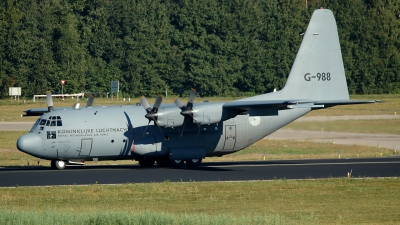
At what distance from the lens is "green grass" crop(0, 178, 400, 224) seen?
19.3 m

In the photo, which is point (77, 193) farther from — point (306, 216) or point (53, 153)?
point (306, 216)

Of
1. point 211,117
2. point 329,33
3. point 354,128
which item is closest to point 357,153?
point 354,128

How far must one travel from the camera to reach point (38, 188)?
2488 centimetres

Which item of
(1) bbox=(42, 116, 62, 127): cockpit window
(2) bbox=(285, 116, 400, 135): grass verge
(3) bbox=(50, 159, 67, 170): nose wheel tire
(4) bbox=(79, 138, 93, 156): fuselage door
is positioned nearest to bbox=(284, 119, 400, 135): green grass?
(2) bbox=(285, 116, 400, 135): grass verge

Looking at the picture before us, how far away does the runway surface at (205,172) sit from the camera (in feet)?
89.0

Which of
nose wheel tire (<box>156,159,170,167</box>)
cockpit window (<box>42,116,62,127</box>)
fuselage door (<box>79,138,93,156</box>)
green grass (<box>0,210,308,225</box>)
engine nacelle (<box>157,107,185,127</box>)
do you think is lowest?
nose wheel tire (<box>156,159,170,167</box>)

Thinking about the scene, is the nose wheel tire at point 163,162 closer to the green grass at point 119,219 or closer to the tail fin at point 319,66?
the tail fin at point 319,66

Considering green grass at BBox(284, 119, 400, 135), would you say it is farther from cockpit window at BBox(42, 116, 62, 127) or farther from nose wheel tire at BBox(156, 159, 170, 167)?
cockpit window at BBox(42, 116, 62, 127)

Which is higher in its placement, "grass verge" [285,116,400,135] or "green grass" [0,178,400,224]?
"grass verge" [285,116,400,135]

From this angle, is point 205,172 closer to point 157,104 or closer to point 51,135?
point 157,104

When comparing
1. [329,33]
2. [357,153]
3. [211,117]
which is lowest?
[357,153]

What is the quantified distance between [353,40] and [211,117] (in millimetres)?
59456

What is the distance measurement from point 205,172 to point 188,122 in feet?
8.51

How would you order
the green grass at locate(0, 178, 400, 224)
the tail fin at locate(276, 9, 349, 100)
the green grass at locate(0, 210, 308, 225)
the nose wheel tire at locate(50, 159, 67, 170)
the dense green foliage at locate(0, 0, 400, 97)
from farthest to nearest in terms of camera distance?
the dense green foliage at locate(0, 0, 400, 97) → the tail fin at locate(276, 9, 349, 100) → the nose wheel tire at locate(50, 159, 67, 170) → the green grass at locate(0, 178, 400, 224) → the green grass at locate(0, 210, 308, 225)
